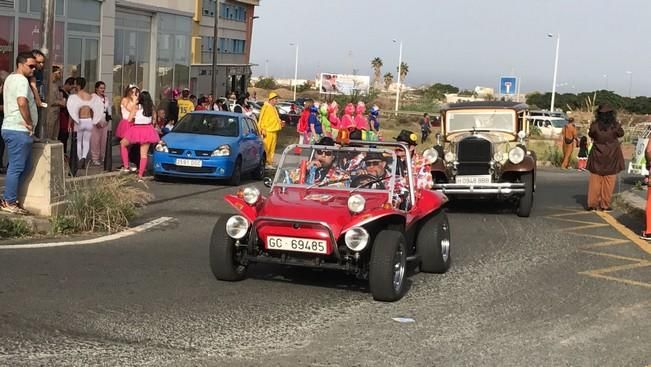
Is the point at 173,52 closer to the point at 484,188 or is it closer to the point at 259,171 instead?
the point at 259,171

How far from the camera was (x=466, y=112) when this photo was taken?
16156 mm

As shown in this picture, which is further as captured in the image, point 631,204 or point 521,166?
point 631,204

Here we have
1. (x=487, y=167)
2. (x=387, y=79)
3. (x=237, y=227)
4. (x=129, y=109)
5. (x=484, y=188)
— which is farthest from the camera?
(x=387, y=79)

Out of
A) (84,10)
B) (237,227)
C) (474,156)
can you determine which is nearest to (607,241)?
(474,156)

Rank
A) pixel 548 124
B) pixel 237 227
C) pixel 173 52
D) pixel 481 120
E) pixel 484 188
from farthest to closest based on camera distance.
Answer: pixel 548 124 < pixel 173 52 < pixel 481 120 < pixel 484 188 < pixel 237 227

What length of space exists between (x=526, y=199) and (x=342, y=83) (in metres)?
84.3

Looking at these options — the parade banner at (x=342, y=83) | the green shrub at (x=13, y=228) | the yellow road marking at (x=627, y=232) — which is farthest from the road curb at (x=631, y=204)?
the parade banner at (x=342, y=83)

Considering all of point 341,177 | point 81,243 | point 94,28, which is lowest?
point 81,243

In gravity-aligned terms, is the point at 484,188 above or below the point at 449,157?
below

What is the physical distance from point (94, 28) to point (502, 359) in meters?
18.7

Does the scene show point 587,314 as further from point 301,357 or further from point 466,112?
point 466,112

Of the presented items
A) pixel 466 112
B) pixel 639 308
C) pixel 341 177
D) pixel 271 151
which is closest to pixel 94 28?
pixel 271 151

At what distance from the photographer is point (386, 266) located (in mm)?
7273

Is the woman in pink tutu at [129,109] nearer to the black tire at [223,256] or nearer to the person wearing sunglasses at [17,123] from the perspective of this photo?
the person wearing sunglasses at [17,123]
